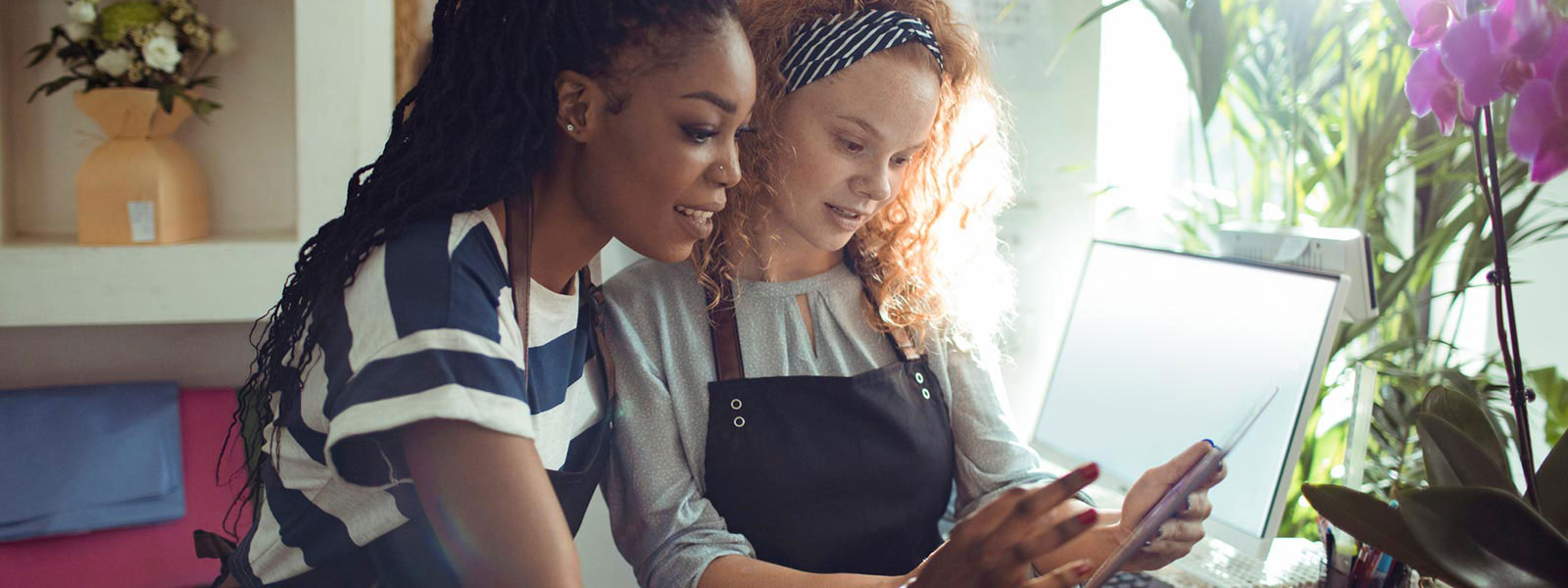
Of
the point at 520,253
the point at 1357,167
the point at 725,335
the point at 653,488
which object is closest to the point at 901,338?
the point at 725,335

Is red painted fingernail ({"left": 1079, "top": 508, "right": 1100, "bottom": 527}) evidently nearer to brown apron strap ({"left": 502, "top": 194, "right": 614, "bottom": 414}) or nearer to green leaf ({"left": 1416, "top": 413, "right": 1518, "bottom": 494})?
green leaf ({"left": 1416, "top": 413, "right": 1518, "bottom": 494})

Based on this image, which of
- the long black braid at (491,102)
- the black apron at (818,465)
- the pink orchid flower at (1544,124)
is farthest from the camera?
the black apron at (818,465)

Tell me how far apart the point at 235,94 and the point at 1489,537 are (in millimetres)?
1680

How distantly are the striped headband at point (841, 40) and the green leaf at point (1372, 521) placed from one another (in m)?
0.67

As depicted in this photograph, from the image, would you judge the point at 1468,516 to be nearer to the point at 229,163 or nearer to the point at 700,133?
the point at 700,133

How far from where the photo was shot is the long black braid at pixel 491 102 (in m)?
0.83

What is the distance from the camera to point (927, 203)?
1.38 metres

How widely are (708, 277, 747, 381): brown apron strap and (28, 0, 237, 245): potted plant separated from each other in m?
0.85

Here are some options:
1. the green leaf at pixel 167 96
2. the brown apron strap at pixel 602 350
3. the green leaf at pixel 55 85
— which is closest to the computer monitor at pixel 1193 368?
the brown apron strap at pixel 602 350

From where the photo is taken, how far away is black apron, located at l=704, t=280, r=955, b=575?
3.85 ft

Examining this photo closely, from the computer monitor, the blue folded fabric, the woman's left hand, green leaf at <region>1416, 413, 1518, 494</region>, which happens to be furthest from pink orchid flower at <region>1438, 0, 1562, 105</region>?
the blue folded fabric

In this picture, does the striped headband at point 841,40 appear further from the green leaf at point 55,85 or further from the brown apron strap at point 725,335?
the green leaf at point 55,85

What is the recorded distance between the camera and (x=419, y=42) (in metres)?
1.56

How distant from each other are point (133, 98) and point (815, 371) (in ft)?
3.37
